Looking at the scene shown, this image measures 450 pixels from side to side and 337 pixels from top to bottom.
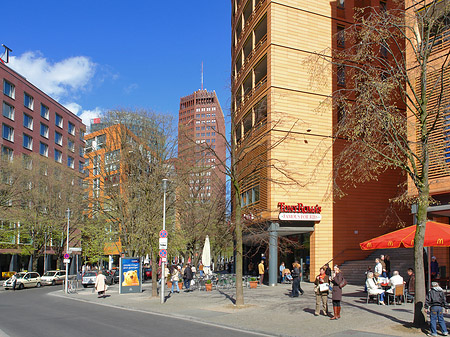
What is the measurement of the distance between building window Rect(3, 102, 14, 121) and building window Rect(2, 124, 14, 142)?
55.8 inches

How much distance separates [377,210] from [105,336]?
25549mm

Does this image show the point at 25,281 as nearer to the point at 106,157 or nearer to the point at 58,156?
the point at 106,157

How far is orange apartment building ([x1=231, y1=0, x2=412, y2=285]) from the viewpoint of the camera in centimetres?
2942

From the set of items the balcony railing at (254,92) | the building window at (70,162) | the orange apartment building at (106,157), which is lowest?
the orange apartment building at (106,157)

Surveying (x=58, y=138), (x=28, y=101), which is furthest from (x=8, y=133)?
(x=58, y=138)

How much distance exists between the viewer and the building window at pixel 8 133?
57281 mm

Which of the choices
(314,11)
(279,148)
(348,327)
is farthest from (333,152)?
(348,327)

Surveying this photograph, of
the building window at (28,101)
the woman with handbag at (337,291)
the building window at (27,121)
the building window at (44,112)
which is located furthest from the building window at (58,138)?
the woman with handbag at (337,291)

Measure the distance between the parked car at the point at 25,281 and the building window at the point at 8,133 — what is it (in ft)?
79.7

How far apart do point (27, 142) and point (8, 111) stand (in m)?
5.91

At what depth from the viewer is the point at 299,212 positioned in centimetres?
2938

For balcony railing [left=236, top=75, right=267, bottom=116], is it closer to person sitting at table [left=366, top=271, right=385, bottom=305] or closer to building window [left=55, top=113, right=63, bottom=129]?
person sitting at table [left=366, top=271, right=385, bottom=305]

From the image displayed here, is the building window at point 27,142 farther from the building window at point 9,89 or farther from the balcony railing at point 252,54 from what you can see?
the balcony railing at point 252,54

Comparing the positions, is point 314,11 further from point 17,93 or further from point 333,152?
point 17,93
